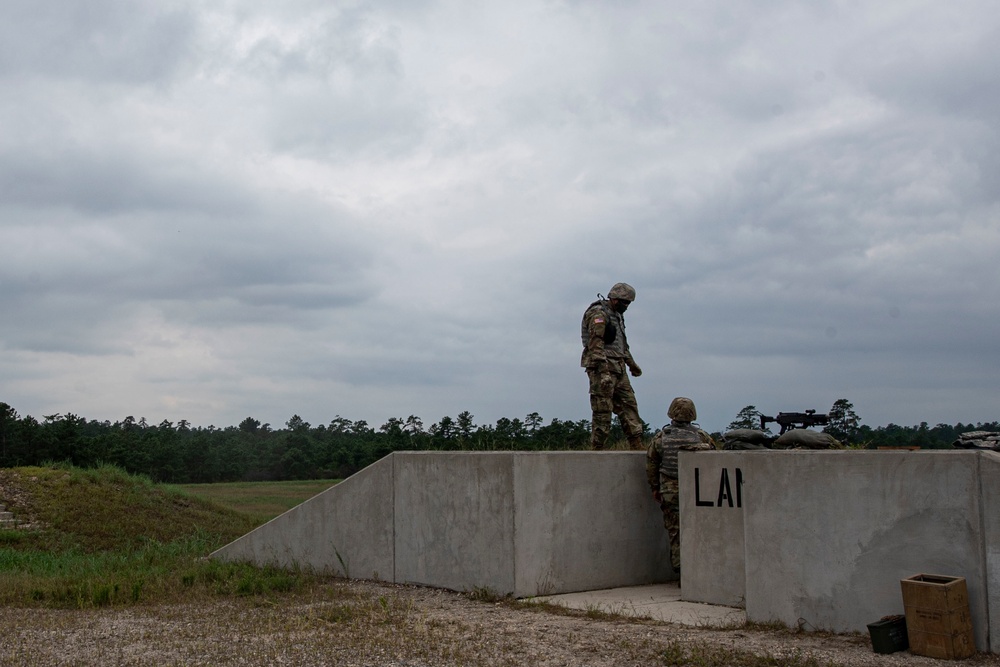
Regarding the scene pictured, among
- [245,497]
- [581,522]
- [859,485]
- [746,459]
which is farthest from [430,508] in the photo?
[245,497]

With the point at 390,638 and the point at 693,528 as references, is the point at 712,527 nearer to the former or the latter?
the point at 693,528

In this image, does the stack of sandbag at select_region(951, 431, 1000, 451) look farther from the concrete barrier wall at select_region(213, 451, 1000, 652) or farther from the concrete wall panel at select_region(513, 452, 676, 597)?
the concrete wall panel at select_region(513, 452, 676, 597)

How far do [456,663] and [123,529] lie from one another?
1264 cm

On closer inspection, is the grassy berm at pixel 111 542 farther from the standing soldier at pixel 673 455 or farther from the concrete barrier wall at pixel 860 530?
the concrete barrier wall at pixel 860 530

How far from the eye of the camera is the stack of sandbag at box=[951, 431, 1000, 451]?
8.86 m

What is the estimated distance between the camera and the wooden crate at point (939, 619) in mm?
6125

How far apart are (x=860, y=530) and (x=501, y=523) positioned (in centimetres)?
Answer: 349

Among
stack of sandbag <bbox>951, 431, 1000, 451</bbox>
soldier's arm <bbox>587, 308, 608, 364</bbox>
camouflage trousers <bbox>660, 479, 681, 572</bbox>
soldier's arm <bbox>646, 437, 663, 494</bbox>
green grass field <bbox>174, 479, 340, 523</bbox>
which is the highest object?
soldier's arm <bbox>587, 308, 608, 364</bbox>

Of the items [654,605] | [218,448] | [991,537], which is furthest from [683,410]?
[218,448]

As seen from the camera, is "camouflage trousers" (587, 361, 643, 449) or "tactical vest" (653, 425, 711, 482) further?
"camouflage trousers" (587, 361, 643, 449)

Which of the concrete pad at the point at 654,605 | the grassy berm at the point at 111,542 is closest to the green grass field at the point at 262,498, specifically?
the grassy berm at the point at 111,542

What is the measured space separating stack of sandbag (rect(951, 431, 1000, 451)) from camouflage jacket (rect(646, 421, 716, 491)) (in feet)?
7.48

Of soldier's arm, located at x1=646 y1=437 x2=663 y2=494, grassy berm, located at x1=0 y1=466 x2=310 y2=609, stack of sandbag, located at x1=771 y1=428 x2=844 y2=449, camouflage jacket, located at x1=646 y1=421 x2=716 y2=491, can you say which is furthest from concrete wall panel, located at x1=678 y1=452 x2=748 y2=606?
grassy berm, located at x1=0 y1=466 x2=310 y2=609

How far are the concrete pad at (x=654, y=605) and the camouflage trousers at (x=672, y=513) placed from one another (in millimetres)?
365
